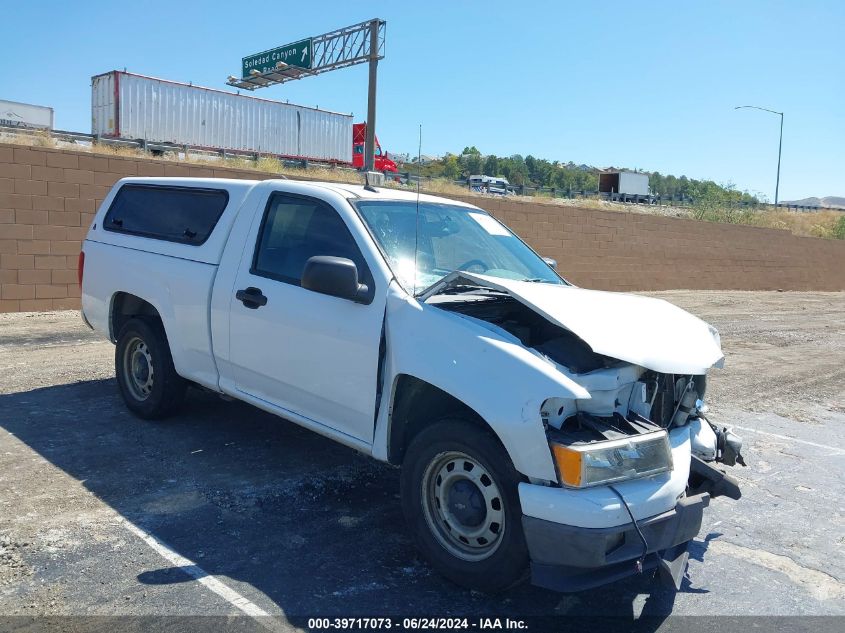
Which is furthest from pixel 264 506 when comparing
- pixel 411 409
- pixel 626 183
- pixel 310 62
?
pixel 626 183

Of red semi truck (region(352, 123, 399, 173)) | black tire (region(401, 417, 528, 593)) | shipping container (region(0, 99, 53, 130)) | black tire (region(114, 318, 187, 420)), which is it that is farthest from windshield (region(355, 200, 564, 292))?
shipping container (region(0, 99, 53, 130))

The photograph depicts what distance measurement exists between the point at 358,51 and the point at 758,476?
62.7 ft

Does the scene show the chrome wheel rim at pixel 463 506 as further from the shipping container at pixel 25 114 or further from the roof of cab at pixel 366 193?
the shipping container at pixel 25 114

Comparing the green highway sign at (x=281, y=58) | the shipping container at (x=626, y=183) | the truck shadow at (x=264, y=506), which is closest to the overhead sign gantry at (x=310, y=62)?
the green highway sign at (x=281, y=58)

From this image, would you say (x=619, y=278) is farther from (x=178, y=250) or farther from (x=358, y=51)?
(x=178, y=250)

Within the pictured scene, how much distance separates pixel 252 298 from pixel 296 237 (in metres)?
0.49

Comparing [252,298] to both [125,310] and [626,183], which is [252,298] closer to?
[125,310]

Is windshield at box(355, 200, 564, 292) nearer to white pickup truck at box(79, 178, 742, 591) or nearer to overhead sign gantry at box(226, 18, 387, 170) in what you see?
white pickup truck at box(79, 178, 742, 591)

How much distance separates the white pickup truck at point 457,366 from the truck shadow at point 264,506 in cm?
32

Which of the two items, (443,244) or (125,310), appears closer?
(443,244)

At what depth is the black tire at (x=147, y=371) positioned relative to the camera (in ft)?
19.3

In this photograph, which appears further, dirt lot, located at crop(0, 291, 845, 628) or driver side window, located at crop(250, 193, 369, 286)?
driver side window, located at crop(250, 193, 369, 286)

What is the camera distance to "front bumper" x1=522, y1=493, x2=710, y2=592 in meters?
3.18

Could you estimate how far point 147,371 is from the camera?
6.14 meters
